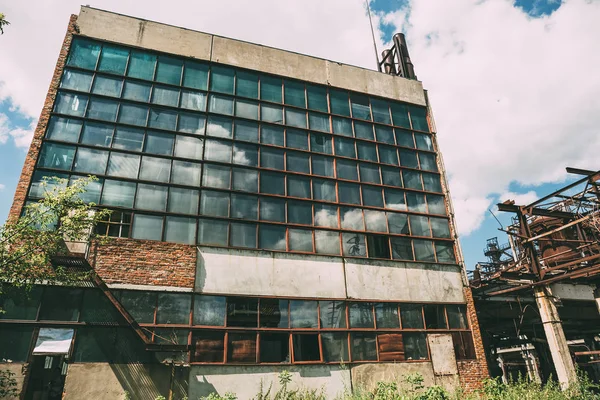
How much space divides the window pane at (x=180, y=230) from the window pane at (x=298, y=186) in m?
3.87

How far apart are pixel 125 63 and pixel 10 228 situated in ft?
26.0

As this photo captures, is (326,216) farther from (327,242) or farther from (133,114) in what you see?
(133,114)

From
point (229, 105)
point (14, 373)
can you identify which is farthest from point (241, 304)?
point (229, 105)

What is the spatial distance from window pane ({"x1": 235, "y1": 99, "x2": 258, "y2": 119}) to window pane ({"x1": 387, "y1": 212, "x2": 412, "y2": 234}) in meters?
6.97

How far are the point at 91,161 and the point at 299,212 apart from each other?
741 centimetres

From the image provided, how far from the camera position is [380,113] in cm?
1784

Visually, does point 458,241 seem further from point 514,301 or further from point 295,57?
point 295,57

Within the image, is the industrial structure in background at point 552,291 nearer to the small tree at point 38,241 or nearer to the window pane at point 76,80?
the small tree at point 38,241

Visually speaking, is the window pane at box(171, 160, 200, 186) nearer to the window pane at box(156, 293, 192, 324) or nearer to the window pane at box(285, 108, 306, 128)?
the window pane at box(156, 293, 192, 324)

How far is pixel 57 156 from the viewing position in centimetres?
1239

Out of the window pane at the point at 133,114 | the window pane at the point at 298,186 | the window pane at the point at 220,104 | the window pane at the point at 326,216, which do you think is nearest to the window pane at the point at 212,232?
the window pane at the point at 298,186

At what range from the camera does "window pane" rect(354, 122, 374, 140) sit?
16.9 m

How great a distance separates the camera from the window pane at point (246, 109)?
1527 cm

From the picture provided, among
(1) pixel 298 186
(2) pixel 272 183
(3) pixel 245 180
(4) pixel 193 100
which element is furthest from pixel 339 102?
(4) pixel 193 100
